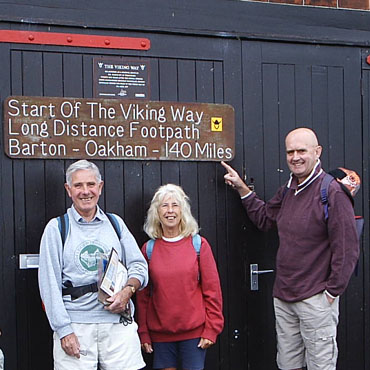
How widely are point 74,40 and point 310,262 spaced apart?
209cm

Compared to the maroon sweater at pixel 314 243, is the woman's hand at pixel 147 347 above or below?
below

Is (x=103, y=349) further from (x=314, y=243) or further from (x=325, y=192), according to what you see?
(x=325, y=192)

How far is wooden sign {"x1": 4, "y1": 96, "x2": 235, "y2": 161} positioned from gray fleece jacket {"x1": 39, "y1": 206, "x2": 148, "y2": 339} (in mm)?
637

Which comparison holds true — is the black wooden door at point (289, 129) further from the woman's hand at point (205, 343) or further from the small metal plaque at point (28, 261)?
the small metal plaque at point (28, 261)

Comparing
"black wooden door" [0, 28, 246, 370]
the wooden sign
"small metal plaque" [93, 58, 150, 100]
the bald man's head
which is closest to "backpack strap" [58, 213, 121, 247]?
"black wooden door" [0, 28, 246, 370]

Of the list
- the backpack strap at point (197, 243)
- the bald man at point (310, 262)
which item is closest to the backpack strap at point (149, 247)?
the backpack strap at point (197, 243)

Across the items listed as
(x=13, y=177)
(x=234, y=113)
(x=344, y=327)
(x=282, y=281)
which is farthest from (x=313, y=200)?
(x=13, y=177)

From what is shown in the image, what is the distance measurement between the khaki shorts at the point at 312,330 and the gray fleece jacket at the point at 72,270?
1.04 metres

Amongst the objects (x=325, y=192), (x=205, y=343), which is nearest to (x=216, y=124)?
(x=325, y=192)

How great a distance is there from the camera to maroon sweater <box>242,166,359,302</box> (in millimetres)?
3855

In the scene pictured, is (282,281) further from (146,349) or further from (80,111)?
(80,111)

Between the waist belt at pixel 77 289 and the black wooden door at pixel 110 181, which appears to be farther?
the black wooden door at pixel 110 181

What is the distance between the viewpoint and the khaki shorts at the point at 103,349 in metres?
3.55

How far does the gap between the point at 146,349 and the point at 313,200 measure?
139cm
